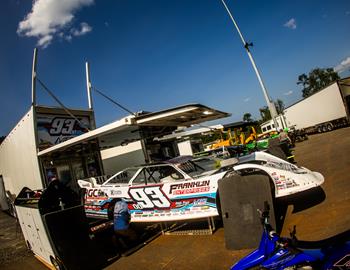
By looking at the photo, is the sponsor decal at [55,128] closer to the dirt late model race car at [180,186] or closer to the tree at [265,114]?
the dirt late model race car at [180,186]

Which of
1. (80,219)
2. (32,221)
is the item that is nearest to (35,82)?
(32,221)

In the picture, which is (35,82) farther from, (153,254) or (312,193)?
(312,193)

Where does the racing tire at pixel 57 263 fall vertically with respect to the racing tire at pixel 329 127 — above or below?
below

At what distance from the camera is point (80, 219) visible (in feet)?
15.7

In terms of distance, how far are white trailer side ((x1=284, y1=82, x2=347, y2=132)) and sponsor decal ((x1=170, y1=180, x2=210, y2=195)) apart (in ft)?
56.9

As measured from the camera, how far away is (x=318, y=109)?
67.0 feet

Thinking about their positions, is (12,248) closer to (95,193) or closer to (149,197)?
(95,193)

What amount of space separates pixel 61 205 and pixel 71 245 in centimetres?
81

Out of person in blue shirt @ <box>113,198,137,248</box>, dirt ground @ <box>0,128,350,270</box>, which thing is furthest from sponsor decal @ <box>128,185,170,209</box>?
dirt ground @ <box>0,128,350,270</box>

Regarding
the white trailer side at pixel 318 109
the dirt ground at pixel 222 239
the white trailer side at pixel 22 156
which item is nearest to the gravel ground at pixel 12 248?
the dirt ground at pixel 222 239

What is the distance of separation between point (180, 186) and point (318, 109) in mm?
20013

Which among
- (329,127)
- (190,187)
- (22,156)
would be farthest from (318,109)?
(22,156)

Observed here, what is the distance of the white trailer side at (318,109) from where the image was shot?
707 inches

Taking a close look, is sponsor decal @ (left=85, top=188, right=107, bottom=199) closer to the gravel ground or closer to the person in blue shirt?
the person in blue shirt
